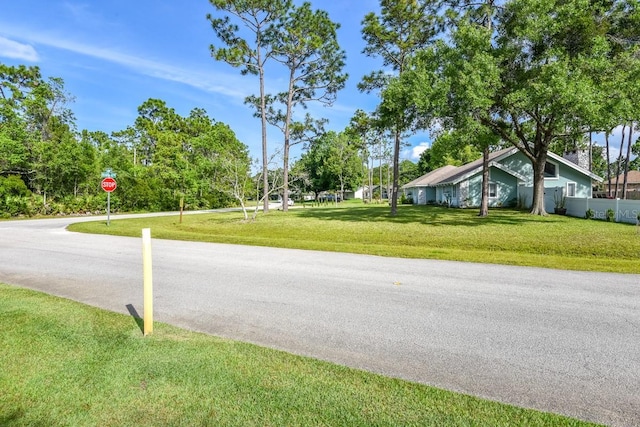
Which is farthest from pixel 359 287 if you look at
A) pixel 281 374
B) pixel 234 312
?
pixel 281 374

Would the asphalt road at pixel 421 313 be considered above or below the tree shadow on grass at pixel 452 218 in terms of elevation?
below

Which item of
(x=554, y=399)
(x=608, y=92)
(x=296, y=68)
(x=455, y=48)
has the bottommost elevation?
(x=554, y=399)

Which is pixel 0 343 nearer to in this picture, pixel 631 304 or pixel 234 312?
pixel 234 312

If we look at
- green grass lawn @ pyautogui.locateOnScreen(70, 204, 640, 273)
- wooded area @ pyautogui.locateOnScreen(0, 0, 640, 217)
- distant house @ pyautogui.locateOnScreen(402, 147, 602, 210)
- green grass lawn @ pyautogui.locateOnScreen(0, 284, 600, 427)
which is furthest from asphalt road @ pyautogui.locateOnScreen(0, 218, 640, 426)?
distant house @ pyautogui.locateOnScreen(402, 147, 602, 210)

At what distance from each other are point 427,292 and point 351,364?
2832 mm

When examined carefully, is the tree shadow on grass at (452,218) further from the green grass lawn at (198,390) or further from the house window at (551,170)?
the green grass lawn at (198,390)

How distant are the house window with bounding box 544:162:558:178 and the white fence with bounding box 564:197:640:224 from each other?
6.50m

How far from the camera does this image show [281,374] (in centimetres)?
300

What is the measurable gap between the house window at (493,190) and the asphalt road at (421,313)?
22.5 m

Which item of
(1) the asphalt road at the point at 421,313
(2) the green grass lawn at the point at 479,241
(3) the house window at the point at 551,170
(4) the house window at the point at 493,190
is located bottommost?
(1) the asphalt road at the point at 421,313

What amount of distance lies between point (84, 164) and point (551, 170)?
121 ft

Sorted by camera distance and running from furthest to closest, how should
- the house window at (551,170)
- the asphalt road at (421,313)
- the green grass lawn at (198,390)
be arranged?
the house window at (551,170)
the asphalt road at (421,313)
the green grass lawn at (198,390)

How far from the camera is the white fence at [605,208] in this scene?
16.1 meters

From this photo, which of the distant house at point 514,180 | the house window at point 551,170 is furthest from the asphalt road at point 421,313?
the house window at point 551,170
